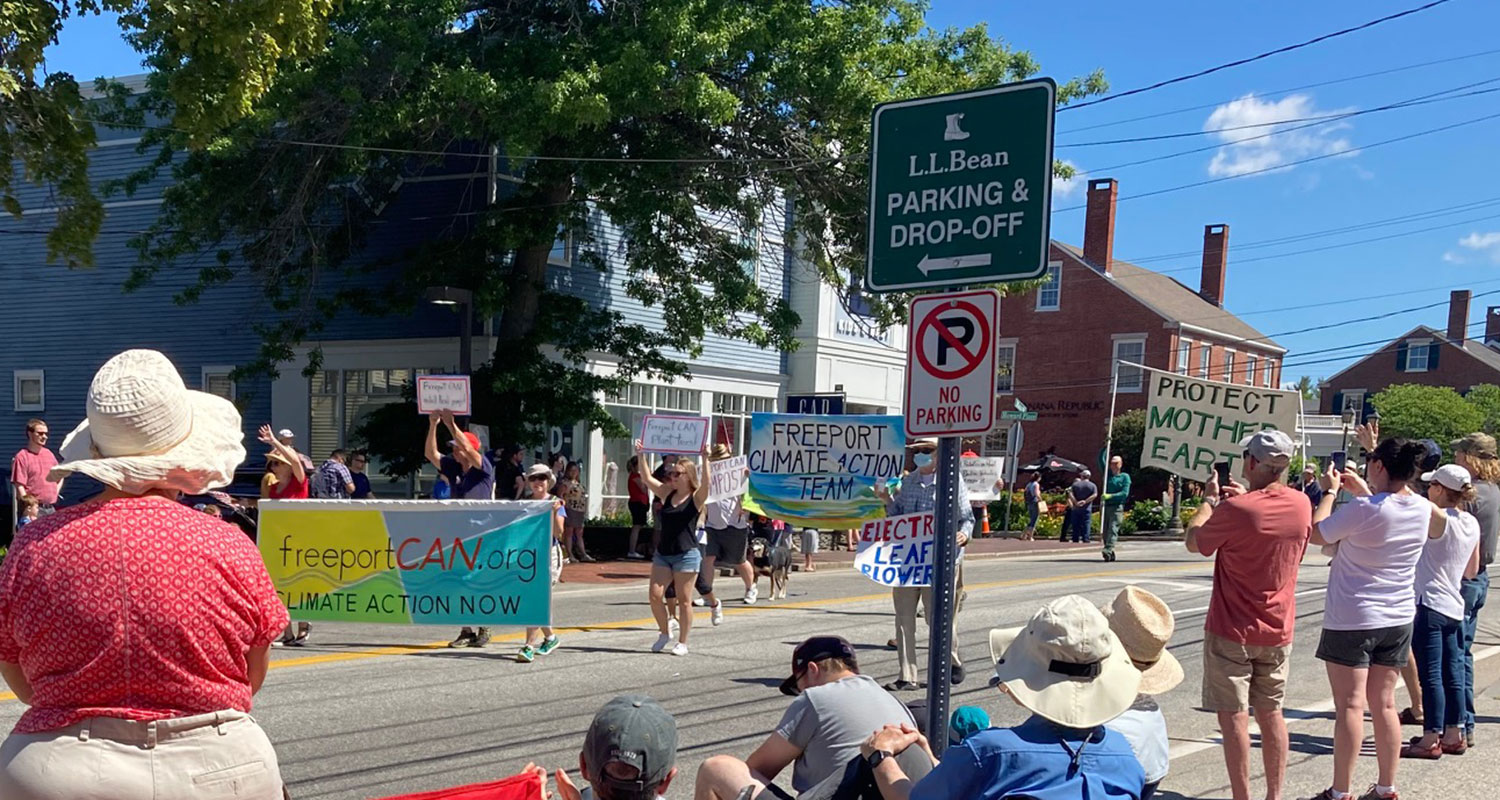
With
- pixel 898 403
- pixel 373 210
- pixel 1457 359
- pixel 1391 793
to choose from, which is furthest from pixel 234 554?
pixel 1457 359

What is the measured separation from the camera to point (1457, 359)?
69.0 m

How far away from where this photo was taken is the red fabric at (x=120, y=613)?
9.37 ft

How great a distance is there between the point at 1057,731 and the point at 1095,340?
167 ft

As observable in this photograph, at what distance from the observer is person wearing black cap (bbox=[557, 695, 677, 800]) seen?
3.63 meters

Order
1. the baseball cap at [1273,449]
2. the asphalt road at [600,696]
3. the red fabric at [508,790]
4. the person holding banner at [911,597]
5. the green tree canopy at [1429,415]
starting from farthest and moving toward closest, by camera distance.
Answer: the green tree canopy at [1429,415], the person holding banner at [911,597], the asphalt road at [600,696], the baseball cap at [1273,449], the red fabric at [508,790]

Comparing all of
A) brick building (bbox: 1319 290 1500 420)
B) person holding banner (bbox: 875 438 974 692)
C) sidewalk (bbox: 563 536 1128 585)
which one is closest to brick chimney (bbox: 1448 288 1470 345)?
brick building (bbox: 1319 290 1500 420)

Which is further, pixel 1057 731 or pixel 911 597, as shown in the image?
pixel 911 597

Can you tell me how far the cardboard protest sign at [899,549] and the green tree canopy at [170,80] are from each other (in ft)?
26.9

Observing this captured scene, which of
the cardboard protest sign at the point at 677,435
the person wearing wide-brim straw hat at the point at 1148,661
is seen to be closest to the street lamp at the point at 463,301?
the cardboard protest sign at the point at 677,435

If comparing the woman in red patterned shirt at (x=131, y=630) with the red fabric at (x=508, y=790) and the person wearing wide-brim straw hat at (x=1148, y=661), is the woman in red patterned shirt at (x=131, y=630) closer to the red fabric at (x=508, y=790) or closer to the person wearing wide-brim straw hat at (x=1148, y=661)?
the red fabric at (x=508, y=790)

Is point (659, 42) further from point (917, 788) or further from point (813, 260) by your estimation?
point (917, 788)

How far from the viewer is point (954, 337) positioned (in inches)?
194

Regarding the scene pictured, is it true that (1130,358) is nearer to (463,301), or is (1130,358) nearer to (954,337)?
(463,301)

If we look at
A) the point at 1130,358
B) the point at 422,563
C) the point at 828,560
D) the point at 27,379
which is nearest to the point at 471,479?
the point at 422,563
